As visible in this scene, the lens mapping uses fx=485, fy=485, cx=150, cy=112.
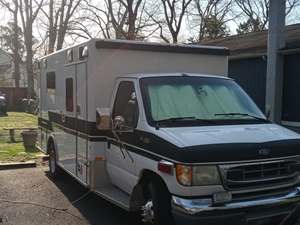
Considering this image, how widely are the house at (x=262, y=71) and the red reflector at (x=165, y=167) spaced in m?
6.78

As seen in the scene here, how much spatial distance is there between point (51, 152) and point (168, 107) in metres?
4.76

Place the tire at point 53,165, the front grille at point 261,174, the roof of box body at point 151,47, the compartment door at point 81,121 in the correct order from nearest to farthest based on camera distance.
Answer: the front grille at point 261,174, the roof of box body at point 151,47, the compartment door at point 81,121, the tire at point 53,165

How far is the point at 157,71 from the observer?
297 inches

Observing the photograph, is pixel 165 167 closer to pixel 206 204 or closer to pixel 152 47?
pixel 206 204

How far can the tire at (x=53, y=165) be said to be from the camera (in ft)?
32.8

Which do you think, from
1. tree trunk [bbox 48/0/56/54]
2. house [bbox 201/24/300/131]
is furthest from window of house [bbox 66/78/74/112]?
tree trunk [bbox 48/0/56/54]

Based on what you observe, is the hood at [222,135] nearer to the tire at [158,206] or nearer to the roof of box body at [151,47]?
the tire at [158,206]

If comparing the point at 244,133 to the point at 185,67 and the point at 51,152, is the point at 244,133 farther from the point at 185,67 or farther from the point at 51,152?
the point at 51,152

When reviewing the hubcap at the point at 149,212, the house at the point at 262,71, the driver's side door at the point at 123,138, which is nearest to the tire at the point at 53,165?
the driver's side door at the point at 123,138

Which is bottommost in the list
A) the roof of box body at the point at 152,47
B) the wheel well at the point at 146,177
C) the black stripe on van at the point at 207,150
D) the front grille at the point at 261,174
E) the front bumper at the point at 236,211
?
the front bumper at the point at 236,211

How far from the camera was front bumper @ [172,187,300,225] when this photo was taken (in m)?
5.02

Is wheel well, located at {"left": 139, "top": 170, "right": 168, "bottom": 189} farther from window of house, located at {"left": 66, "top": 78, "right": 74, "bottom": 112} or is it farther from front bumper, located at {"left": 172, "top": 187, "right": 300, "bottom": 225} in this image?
window of house, located at {"left": 66, "top": 78, "right": 74, "bottom": 112}

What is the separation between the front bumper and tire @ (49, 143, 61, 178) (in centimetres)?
524

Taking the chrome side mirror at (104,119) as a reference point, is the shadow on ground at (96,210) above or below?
below
